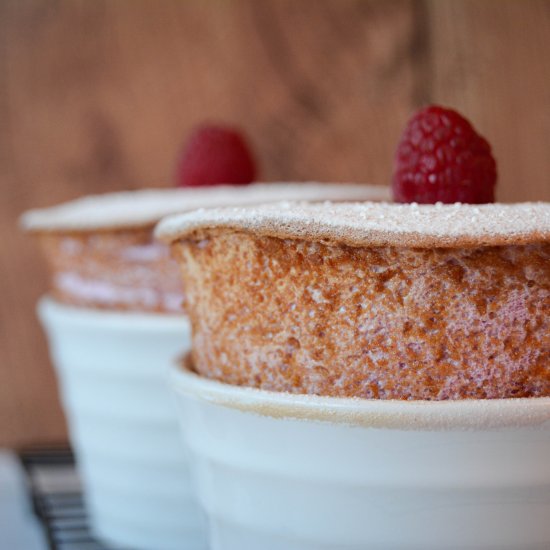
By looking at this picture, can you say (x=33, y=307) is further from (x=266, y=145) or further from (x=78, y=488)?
(x=266, y=145)

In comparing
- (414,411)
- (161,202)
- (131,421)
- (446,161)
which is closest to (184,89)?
(161,202)

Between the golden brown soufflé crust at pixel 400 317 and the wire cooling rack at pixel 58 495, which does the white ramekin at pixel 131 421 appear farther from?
the golden brown soufflé crust at pixel 400 317

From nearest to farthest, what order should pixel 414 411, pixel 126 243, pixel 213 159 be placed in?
1. pixel 414 411
2. pixel 126 243
3. pixel 213 159

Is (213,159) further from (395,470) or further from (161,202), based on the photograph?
(395,470)

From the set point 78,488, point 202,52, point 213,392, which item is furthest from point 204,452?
point 202,52

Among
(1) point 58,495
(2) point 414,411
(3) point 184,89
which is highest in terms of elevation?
(3) point 184,89

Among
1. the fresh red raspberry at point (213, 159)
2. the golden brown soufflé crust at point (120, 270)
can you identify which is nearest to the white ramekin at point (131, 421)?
the golden brown soufflé crust at point (120, 270)

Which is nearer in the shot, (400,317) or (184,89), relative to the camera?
(400,317)
